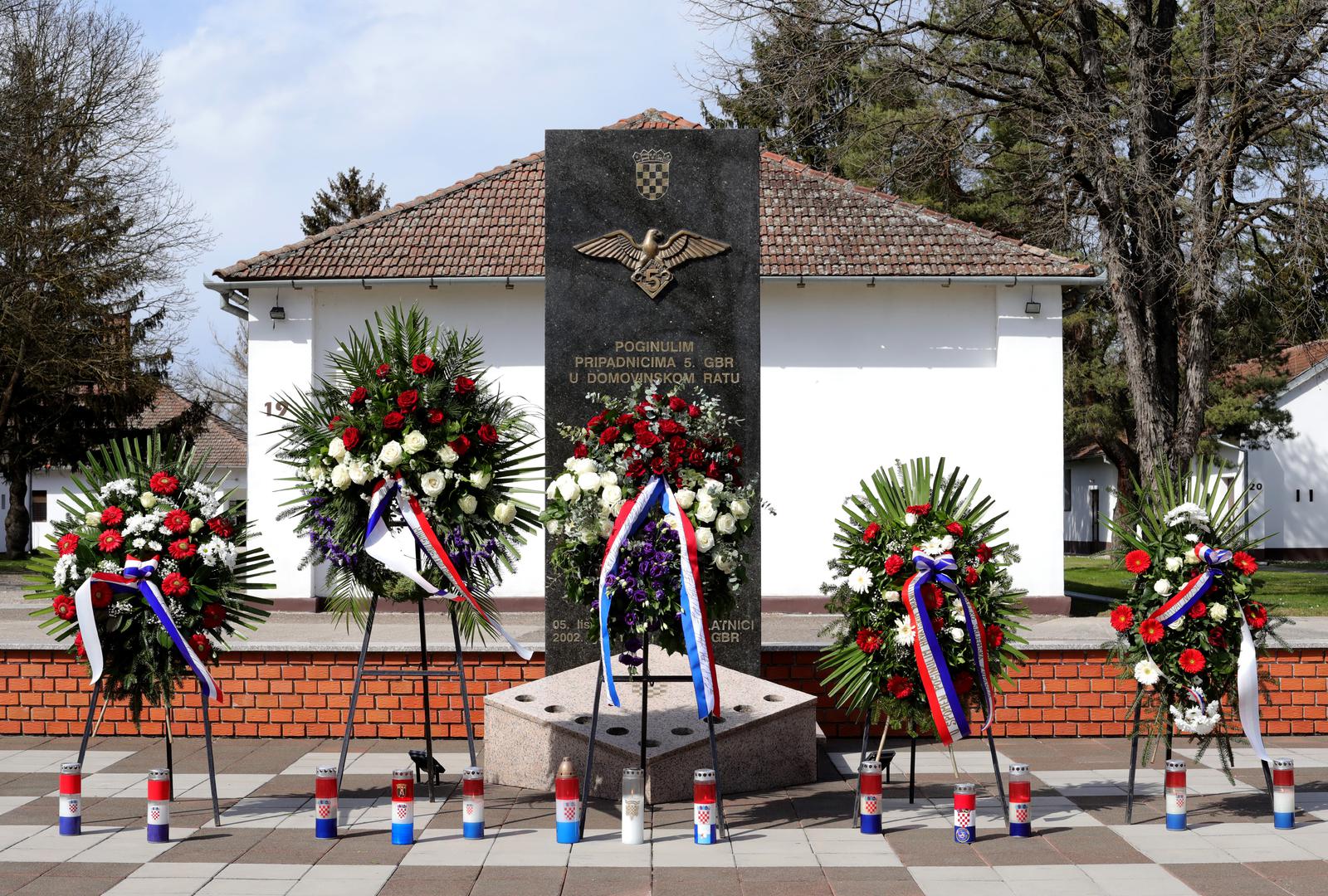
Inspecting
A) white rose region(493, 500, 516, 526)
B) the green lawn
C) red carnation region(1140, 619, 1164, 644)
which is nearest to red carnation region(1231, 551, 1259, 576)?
red carnation region(1140, 619, 1164, 644)

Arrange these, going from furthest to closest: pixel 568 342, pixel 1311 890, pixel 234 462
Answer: pixel 234 462 < pixel 568 342 < pixel 1311 890

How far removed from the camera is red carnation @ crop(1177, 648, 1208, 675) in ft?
23.5

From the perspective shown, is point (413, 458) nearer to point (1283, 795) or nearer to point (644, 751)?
point (644, 751)

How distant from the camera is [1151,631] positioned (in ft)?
23.8

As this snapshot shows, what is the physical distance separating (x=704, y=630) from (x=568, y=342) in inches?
123

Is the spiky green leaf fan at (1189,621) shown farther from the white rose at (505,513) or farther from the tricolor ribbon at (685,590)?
the white rose at (505,513)

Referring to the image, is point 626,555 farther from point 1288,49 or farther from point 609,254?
point 1288,49

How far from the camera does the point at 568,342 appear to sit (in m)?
9.30

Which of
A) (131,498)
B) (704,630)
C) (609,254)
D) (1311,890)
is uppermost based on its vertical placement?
(609,254)

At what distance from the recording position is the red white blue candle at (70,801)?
Answer: 6887 millimetres

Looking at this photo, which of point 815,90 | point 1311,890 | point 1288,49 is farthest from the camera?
point 815,90

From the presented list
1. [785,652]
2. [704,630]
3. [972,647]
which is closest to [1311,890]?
[972,647]

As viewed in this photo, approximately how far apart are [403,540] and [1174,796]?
4.63m

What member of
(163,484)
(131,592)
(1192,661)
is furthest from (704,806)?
(163,484)
